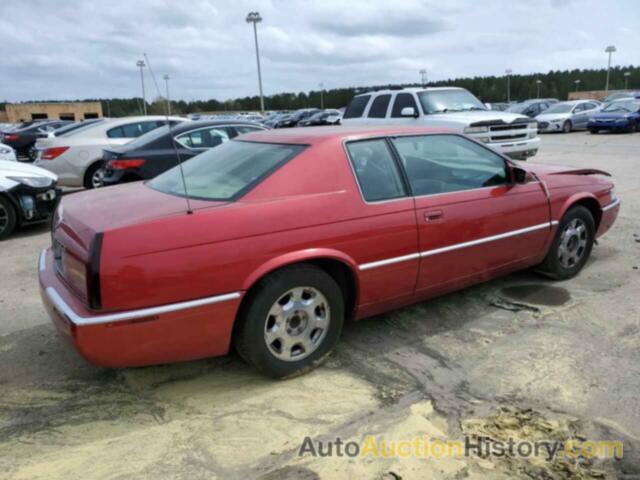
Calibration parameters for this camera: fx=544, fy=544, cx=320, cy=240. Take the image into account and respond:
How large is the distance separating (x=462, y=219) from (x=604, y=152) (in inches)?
583

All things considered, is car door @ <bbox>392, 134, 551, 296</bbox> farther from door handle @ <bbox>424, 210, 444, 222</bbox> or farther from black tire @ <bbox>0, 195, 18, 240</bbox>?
black tire @ <bbox>0, 195, 18, 240</bbox>

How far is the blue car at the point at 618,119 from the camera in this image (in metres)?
23.8

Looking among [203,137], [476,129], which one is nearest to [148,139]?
[203,137]

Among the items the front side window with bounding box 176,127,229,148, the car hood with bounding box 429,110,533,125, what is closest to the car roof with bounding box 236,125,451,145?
the front side window with bounding box 176,127,229,148

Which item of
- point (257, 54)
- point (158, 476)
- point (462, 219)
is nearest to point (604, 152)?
point (462, 219)

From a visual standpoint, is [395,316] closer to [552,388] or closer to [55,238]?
[552,388]

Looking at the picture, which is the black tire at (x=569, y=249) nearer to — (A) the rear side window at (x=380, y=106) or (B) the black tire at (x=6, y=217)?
(B) the black tire at (x=6, y=217)

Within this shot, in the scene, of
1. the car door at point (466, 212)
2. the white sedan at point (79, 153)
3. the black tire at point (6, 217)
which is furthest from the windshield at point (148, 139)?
the car door at point (466, 212)

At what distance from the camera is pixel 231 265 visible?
2996 millimetres

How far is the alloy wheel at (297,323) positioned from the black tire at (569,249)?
2497 millimetres

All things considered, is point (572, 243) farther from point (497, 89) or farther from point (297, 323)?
point (497, 89)

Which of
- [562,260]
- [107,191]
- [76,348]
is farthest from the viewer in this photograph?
[562,260]

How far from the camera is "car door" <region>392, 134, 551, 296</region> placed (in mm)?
3867

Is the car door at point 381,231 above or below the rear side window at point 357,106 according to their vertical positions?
below
